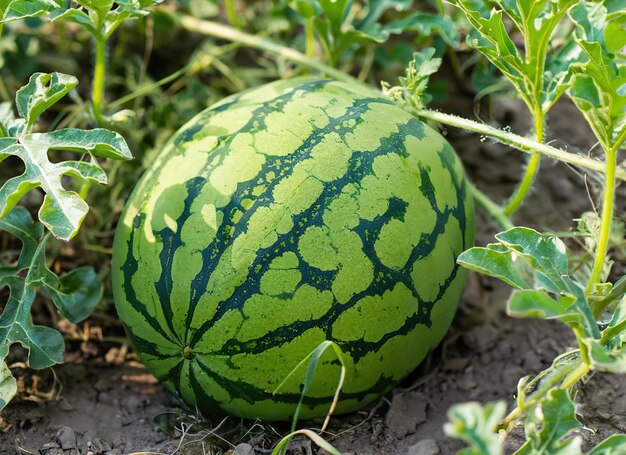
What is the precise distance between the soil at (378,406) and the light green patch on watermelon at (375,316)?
340 millimetres

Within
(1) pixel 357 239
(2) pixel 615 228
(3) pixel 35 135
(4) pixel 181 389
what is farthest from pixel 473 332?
(3) pixel 35 135

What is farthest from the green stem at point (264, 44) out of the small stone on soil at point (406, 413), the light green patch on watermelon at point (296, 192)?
the small stone on soil at point (406, 413)

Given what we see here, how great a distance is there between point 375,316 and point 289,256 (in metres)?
0.27

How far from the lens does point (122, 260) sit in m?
2.00

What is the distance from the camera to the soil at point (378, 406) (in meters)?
2.00

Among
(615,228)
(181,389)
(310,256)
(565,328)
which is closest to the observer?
(310,256)

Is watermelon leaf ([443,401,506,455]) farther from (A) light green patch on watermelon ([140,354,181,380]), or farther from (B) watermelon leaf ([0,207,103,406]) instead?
(B) watermelon leaf ([0,207,103,406])

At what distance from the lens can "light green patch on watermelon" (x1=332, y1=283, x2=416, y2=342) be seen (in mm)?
1847

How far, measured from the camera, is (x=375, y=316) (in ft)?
6.13

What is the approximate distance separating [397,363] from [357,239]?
38 cm

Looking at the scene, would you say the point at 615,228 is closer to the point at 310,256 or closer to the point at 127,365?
the point at 310,256

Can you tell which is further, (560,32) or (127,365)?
(560,32)

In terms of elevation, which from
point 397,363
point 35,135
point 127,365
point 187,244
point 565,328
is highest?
point 35,135

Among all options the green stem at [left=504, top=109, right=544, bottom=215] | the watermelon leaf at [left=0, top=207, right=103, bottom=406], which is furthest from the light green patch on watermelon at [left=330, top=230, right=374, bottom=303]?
the watermelon leaf at [left=0, top=207, right=103, bottom=406]
